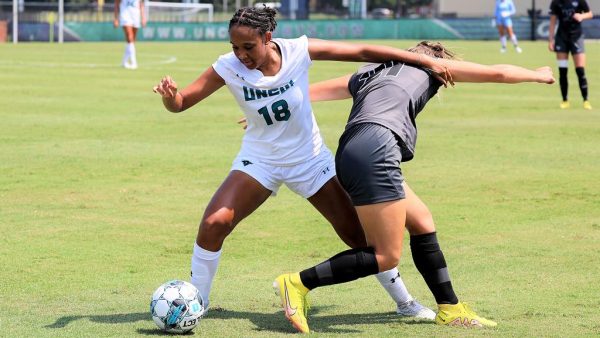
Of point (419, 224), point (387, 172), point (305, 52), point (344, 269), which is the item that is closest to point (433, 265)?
point (419, 224)

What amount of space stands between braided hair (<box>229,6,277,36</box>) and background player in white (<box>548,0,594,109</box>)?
589 inches

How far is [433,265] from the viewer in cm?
681

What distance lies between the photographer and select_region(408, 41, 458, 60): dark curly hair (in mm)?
6953

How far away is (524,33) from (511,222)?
4773 centimetres

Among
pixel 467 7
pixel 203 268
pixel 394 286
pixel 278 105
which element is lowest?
pixel 467 7

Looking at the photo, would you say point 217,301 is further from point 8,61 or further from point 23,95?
point 8,61

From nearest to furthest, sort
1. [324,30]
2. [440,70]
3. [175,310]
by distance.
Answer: [175,310] → [440,70] → [324,30]

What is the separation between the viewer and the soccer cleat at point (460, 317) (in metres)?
6.73

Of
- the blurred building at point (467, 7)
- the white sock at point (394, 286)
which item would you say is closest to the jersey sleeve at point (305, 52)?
the white sock at point (394, 286)

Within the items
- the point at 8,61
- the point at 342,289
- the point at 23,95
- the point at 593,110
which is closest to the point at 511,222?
the point at 342,289

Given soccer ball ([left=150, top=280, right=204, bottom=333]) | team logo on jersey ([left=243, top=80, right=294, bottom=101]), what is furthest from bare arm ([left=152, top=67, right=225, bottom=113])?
soccer ball ([left=150, top=280, right=204, bottom=333])

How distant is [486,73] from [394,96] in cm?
64

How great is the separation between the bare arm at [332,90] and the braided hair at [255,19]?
24.1 inches

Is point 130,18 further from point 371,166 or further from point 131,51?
point 371,166
